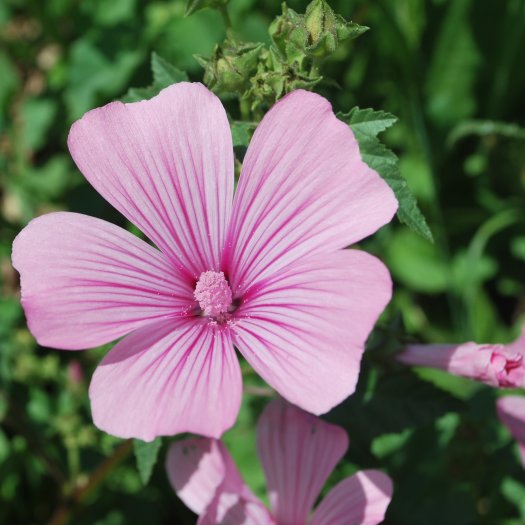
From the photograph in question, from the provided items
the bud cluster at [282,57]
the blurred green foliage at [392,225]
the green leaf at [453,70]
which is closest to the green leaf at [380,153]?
the bud cluster at [282,57]

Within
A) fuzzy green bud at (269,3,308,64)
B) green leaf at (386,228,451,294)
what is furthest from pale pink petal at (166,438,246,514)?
green leaf at (386,228,451,294)

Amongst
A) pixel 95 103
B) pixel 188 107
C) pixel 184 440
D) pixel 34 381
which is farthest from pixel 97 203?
pixel 188 107

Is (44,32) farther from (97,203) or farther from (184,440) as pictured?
(184,440)

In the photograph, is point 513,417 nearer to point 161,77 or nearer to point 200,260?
point 200,260

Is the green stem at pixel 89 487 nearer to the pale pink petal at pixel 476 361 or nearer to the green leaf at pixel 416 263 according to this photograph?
the pale pink petal at pixel 476 361

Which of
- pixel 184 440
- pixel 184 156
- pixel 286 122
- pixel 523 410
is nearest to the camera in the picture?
pixel 286 122

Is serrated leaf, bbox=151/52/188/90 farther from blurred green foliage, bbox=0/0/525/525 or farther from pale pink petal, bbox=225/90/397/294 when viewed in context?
blurred green foliage, bbox=0/0/525/525

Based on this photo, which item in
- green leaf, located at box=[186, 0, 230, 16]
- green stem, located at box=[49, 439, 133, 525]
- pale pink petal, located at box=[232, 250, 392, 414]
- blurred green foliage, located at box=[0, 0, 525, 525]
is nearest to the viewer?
pale pink petal, located at box=[232, 250, 392, 414]
